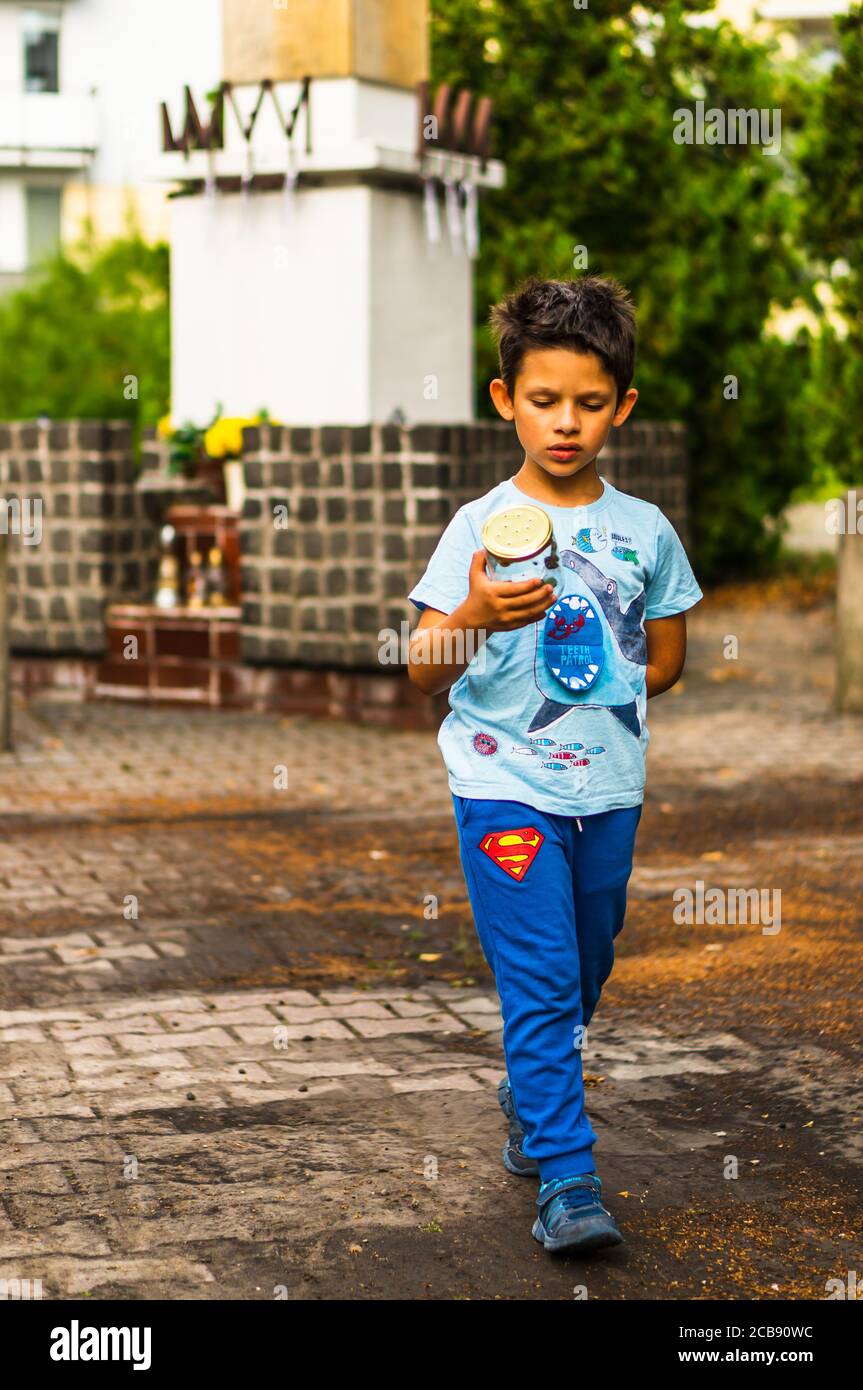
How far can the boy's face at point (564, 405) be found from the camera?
4.00 meters

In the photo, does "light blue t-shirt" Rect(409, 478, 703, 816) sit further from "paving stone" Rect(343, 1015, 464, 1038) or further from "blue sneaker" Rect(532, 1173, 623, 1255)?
"paving stone" Rect(343, 1015, 464, 1038)

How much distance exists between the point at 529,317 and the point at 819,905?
356cm

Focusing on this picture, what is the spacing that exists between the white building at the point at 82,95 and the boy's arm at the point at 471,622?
35.3 m

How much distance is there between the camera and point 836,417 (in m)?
15.5

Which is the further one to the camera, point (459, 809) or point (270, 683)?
point (270, 683)

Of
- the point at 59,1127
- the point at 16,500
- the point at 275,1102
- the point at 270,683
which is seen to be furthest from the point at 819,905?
the point at 16,500

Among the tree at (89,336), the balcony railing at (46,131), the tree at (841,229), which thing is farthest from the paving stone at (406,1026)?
the balcony railing at (46,131)

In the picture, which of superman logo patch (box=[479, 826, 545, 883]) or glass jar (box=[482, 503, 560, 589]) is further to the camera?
superman logo patch (box=[479, 826, 545, 883])

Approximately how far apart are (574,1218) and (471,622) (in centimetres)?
113

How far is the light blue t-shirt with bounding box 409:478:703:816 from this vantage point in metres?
4.05

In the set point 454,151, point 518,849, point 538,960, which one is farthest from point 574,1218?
point 454,151

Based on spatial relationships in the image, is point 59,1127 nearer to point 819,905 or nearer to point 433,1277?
point 433,1277

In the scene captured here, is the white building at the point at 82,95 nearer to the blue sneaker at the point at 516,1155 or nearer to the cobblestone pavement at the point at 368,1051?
the cobblestone pavement at the point at 368,1051
